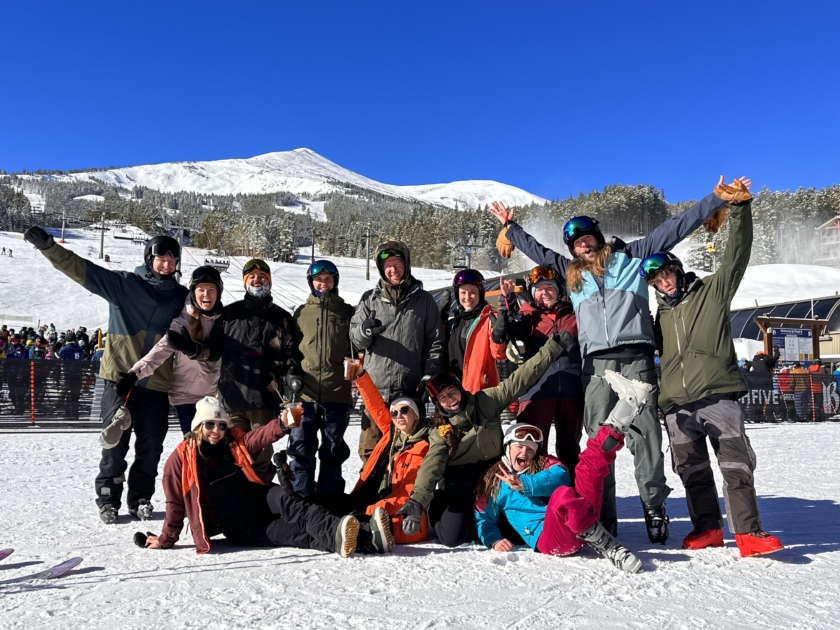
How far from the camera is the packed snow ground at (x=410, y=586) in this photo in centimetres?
234

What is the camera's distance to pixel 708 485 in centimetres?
347

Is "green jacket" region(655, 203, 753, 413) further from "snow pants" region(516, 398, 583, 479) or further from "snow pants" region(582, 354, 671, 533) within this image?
"snow pants" region(516, 398, 583, 479)

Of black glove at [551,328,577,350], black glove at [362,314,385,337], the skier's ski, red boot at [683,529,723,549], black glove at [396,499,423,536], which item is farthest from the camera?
black glove at [362,314,385,337]

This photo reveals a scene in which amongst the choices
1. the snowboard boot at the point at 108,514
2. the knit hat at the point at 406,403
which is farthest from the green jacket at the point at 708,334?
the snowboard boot at the point at 108,514

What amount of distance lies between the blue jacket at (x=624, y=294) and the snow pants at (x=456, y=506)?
95cm

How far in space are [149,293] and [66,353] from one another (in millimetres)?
10248

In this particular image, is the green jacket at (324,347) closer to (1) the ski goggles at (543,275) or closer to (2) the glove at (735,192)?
(1) the ski goggles at (543,275)

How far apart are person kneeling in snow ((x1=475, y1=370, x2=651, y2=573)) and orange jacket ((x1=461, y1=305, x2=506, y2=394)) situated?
0.50 m

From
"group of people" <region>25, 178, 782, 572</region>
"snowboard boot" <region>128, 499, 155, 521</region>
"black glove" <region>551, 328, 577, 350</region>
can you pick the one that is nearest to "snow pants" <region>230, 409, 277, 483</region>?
"group of people" <region>25, 178, 782, 572</region>

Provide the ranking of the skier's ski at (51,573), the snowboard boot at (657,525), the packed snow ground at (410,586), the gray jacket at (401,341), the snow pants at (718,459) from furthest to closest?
the gray jacket at (401,341) < the snowboard boot at (657,525) < the snow pants at (718,459) < the skier's ski at (51,573) < the packed snow ground at (410,586)

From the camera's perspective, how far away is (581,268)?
3797 millimetres

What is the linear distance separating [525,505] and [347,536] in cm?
94

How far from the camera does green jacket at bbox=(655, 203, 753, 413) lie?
3432 millimetres

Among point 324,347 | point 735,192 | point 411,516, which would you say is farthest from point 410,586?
point 735,192
